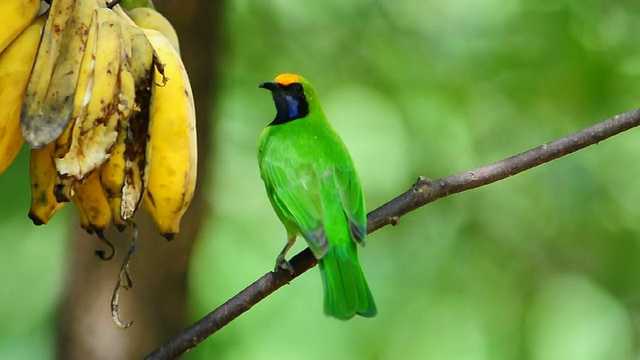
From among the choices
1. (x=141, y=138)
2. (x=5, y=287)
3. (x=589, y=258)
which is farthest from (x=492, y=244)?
(x=141, y=138)

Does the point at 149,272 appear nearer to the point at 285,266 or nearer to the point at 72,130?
the point at 285,266

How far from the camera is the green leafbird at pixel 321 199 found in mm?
2184

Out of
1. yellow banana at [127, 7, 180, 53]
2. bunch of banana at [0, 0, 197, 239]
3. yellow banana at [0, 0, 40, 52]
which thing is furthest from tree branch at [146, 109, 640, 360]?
yellow banana at [0, 0, 40, 52]

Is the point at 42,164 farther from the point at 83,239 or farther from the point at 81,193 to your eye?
the point at 83,239

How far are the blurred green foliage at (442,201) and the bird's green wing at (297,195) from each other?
800mm

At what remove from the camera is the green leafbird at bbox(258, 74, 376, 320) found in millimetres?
2184

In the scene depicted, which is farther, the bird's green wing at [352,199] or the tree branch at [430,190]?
the bird's green wing at [352,199]

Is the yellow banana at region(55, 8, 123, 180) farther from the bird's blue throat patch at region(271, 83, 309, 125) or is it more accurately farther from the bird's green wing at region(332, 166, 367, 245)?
the bird's blue throat patch at region(271, 83, 309, 125)

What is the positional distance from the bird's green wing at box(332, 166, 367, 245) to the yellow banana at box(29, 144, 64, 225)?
1013 mm

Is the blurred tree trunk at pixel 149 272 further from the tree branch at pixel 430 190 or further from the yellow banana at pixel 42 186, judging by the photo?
the yellow banana at pixel 42 186

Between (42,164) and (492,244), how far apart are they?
264cm

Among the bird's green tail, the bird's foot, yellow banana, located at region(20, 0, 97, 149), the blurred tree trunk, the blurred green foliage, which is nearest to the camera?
yellow banana, located at region(20, 0, 97, 149)

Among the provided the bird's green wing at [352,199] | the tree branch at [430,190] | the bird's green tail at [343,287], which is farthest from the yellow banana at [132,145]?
the bird's green wing at [352,199]

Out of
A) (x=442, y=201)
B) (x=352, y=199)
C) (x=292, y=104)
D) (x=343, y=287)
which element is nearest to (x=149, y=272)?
(x=292, y=104)
